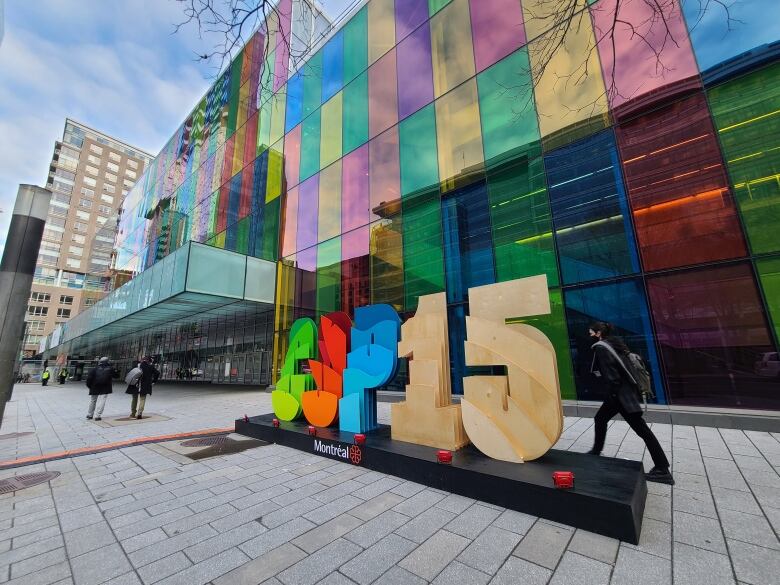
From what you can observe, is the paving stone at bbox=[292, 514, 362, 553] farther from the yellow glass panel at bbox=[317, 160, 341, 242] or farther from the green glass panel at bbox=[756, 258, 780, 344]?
the yellow glass panel at bbox=[317, 160, 341, 242]

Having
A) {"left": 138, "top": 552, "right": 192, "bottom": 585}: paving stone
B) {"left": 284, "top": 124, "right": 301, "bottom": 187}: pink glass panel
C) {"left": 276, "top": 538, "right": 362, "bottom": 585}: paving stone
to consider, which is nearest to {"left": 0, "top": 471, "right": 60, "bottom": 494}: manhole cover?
{"left": 138, "top": 552, "right": 192, "bottom": 585}: paving stone

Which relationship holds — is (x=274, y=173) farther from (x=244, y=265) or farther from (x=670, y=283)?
(x=670, y=283)

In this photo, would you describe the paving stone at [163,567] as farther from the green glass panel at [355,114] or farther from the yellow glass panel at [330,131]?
the yellow glass panel at [330,131]

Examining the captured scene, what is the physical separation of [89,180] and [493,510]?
367 ft

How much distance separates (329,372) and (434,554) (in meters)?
4.34

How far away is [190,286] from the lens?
1489 cm

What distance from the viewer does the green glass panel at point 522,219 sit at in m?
9.93

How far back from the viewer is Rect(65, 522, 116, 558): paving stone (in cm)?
308

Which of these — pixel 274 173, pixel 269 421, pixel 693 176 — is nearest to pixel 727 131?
pixel 693 176

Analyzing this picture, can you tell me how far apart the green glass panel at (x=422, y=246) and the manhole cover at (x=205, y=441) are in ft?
23.9

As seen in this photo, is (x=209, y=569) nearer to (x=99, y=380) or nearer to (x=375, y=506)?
Result: (x=375, y=506)

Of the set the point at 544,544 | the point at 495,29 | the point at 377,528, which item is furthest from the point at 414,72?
the point at 544,544

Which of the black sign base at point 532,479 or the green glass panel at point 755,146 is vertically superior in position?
the green glass panel at point 755,146

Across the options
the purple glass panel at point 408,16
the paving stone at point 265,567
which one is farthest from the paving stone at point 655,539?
the purple glass panel at point 408,16
